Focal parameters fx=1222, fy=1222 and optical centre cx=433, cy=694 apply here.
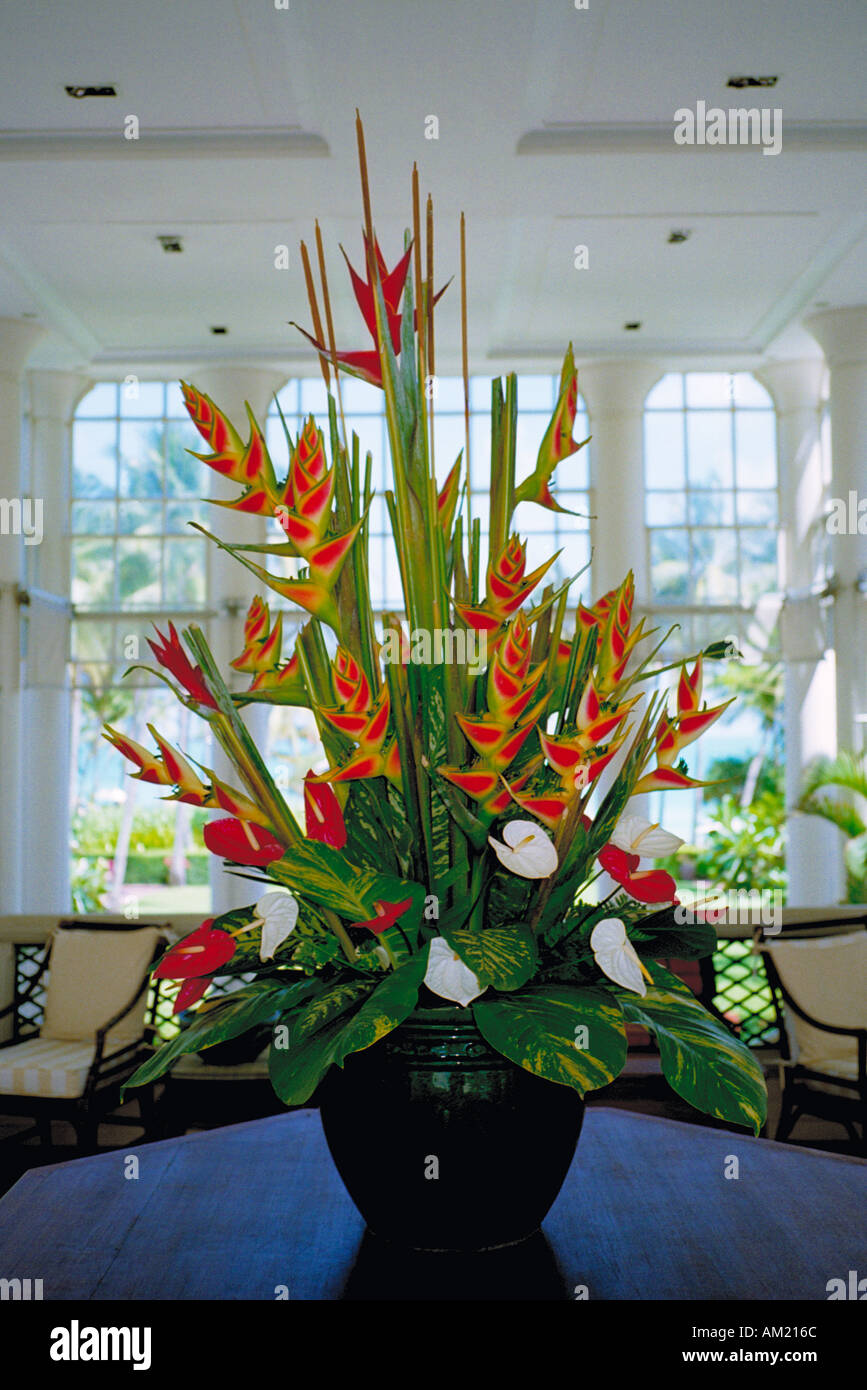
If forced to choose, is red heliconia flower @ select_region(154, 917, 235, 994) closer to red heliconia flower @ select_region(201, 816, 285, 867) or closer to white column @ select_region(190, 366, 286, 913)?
red heliconia flower @ select_region(201, 816, 285, 867)

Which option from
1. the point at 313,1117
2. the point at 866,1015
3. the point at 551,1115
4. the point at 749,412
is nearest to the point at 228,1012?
the point at 551,1115

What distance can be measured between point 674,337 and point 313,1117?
8039 millimetres

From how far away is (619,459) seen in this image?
30.1ft

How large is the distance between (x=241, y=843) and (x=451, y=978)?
0.68 feet

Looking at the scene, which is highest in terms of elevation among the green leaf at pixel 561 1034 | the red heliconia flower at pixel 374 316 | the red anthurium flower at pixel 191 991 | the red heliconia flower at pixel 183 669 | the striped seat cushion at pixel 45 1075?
the red heliconia flower at pixel 374 316

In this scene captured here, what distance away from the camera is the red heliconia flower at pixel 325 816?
969 mm

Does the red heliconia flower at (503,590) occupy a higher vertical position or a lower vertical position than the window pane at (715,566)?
lower

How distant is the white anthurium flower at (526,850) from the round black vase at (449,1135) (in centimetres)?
17

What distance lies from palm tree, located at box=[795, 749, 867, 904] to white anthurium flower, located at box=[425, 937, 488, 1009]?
7030 mm

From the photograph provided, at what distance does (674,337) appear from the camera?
8.79 meters

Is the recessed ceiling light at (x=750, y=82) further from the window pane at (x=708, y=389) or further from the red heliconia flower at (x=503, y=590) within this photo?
the red heliconia flower at (x=503, y=590)

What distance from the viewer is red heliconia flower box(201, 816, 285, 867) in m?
0.99

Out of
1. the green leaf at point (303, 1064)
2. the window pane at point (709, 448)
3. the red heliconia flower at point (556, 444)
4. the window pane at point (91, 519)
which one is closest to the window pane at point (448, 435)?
the window pane at point (709, 448)

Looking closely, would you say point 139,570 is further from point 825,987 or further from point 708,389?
point 825,987
